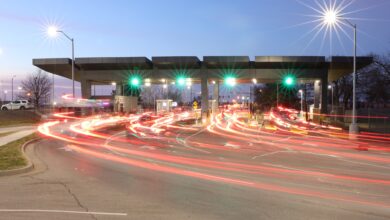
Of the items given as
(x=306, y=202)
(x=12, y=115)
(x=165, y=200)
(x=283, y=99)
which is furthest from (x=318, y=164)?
Result: (x=283, y=99)

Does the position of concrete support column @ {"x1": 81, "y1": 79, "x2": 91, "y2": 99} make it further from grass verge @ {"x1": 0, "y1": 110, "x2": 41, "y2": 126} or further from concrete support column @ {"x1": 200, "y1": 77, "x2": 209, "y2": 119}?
concrete support column @ {"x1": 200, "y1": 77, "x2": 209, "y2": 119}

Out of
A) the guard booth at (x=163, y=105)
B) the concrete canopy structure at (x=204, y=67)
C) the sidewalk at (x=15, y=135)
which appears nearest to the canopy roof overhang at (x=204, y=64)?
the concrete canopy structure at (x=204, y=67)

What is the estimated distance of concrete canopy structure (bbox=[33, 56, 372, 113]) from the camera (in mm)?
47312

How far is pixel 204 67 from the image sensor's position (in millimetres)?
50750

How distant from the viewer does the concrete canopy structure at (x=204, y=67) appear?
47.3 metres

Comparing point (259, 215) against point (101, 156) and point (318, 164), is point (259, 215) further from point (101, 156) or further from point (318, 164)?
point (101, 156)

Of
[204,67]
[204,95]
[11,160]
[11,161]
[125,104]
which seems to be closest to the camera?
[11,161]

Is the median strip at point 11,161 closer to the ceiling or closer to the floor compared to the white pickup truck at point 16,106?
closer to the floor

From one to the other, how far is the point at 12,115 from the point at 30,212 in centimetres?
5533

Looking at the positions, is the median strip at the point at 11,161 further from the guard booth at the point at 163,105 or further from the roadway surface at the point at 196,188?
the guard booth at the point at 163,105

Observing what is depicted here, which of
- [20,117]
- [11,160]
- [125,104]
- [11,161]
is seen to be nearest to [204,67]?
[125,104]

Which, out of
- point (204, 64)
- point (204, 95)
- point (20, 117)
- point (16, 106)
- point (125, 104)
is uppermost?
point (204, 64)

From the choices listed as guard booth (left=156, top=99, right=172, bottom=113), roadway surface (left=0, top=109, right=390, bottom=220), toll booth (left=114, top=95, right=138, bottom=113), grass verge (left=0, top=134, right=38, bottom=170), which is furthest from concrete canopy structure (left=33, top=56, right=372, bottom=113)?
grass verge (left=0, top=134, right=38, bottom=170)

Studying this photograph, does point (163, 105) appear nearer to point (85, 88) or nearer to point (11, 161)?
point (85, 88)
